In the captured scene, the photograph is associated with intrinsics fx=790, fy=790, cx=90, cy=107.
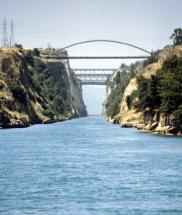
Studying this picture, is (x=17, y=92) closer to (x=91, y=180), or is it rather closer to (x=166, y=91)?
(x=166, y=91)

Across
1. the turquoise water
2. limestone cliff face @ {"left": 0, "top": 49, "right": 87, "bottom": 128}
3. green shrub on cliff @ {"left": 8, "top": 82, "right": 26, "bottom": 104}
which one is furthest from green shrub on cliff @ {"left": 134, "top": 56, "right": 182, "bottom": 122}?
green shrub on cliff @ {"left": 8, "top": 82, "right": 26, "bottom": 104}

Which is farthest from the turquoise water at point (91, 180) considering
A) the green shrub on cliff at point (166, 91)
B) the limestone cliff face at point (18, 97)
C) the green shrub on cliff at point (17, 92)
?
the green shrub on cliff at point (17, 92)

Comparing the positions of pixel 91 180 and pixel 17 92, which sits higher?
pixel 17 92

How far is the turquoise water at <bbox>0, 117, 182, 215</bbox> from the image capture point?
38.2m

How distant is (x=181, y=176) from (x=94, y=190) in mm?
9068

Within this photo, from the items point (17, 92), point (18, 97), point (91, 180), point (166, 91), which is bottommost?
point (91, 180)

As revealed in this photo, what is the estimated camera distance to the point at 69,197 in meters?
41.0

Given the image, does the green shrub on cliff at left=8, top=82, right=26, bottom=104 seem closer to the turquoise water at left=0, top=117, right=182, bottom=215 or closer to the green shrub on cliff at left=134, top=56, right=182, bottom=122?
the green shrub on cliff at left=134, top=56, right=182, bottom=122

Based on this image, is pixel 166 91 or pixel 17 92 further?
pixel 17 92

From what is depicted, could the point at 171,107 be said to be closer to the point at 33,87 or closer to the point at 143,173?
the point at 143,173

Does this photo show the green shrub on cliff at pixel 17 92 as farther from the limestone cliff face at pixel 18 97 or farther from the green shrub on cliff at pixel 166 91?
Result: the green shrub on cliff at pixel 166 91

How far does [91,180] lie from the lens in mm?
48438

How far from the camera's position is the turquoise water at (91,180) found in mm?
38188

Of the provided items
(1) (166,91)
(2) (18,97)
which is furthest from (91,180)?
(2) (18,97)
